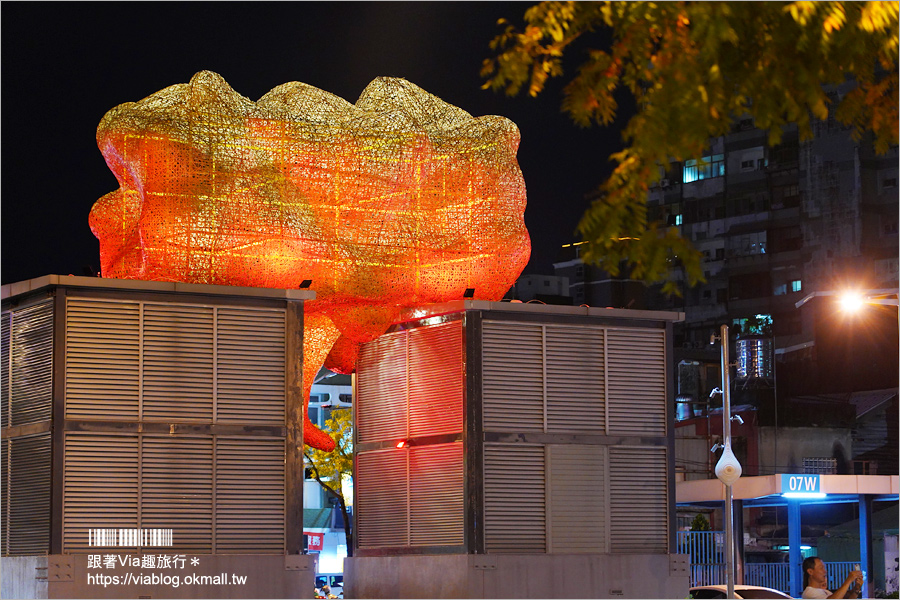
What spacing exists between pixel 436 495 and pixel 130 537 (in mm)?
6568

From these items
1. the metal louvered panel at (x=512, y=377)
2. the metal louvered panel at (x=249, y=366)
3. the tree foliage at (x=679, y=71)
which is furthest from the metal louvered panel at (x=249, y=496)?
the tree foliage at (x=679, y=71)

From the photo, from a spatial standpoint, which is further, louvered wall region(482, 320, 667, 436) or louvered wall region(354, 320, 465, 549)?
louvered wall region(354, 320, 465, 549)

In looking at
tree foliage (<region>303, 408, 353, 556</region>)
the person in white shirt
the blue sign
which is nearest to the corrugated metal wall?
the person in white shirt

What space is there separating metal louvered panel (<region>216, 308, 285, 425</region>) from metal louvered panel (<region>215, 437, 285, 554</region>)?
0.53m

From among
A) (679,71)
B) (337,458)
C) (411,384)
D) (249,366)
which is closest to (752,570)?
(337,458)

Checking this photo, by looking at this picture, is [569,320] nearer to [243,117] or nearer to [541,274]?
[243,117]

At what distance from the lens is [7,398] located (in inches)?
1035

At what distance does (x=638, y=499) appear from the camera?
29.1 m

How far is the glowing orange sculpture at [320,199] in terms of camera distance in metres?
28.0

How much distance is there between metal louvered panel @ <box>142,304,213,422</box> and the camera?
2578 cm

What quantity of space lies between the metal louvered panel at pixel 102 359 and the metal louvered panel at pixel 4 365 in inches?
73.5

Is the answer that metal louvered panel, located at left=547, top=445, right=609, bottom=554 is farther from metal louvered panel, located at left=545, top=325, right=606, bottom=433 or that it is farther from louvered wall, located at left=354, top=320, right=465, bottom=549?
louvered wall, located at left=354, top=320, right=465, bottom=549

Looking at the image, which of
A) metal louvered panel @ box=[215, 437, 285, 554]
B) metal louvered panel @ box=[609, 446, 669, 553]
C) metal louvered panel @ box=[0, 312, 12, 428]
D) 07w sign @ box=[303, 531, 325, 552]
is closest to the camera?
metal louvered panel @ box=[215, 437, 285, 554]

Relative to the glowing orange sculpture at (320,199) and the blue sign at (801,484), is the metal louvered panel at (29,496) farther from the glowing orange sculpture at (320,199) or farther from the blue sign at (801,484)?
the blue sign at (801,484)
